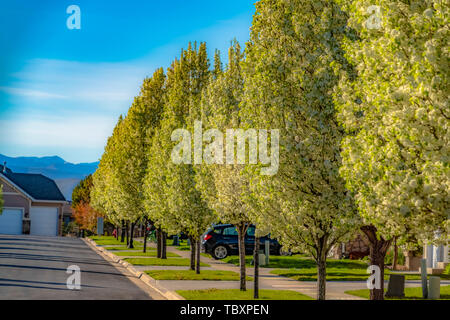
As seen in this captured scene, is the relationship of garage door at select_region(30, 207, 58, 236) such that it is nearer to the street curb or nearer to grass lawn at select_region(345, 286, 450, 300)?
the street curb

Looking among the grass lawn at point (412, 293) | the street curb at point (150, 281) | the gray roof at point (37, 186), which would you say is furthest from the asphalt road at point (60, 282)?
the gray roof at point (37, 186)

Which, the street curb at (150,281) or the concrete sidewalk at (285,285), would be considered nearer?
the street curb at (150,281)

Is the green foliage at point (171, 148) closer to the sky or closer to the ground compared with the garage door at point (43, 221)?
closer to the sky

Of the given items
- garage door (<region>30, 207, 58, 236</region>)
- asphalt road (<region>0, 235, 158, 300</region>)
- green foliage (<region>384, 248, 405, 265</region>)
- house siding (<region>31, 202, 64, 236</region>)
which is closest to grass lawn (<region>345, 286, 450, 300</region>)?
asphalt road (<region>0, 235, 158, 300</region>)

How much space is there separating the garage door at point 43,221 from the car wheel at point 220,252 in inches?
1820

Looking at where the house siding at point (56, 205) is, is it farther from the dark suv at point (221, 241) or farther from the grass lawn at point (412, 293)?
the grass lawn at point (412, 293)

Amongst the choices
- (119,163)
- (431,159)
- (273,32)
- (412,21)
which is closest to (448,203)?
(431,159)

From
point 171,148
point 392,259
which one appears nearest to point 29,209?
point 171,148

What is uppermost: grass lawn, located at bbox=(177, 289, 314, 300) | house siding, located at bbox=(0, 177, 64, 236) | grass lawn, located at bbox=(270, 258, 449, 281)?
house siding, located at bbox=(0, 177, 64, 236)

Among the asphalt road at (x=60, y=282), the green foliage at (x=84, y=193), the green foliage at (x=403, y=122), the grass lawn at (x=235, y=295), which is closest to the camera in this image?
the green foliage at (x=403, y=122)

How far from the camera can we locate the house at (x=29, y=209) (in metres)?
71.2

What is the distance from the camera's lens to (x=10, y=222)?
Answer: 233 ft

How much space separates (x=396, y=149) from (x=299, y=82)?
14.2ft

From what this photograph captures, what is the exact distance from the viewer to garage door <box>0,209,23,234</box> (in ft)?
232
